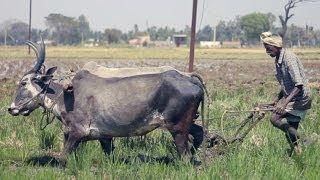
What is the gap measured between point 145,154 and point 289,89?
2145mm

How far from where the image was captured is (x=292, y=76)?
6.88 m

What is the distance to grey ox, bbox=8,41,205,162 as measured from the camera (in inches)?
271

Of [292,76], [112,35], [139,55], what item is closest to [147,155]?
[292,76]

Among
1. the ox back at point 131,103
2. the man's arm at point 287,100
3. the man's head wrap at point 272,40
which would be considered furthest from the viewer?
the man's head wrap at point 272,40

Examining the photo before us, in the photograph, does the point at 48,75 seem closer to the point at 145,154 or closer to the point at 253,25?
the point at 145,154

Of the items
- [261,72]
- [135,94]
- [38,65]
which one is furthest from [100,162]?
[261,72]

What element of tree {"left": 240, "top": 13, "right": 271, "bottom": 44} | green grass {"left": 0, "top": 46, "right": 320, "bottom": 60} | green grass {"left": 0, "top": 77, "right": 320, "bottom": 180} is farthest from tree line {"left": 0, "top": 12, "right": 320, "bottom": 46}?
green grass {"left": 0, "top": 77, "right": 320, "bottom": 180}

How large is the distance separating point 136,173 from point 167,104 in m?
1.16

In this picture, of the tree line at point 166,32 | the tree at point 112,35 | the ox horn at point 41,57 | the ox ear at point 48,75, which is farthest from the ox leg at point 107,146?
the tree at point 112,35

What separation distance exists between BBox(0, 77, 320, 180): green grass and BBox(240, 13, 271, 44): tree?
9358 centimetres

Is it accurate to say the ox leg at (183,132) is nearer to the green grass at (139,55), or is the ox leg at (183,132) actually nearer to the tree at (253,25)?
the green grass at (139,55)

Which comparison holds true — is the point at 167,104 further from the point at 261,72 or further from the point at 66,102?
the point at 261,72

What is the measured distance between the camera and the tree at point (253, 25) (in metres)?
102

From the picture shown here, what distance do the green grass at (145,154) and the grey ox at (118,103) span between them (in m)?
0.31
